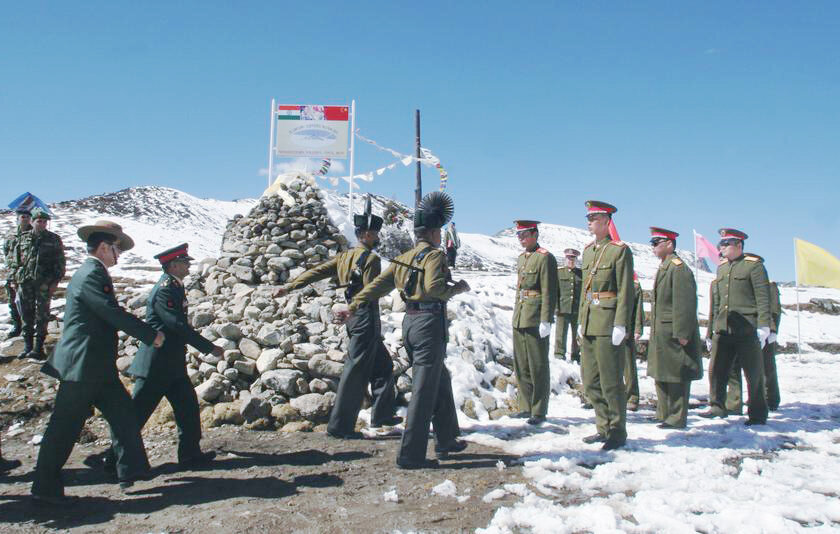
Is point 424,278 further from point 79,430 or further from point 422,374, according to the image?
point 79,430

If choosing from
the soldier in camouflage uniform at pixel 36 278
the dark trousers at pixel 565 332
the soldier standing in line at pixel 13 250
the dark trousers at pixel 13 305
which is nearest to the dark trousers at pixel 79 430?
the soldier in camouflage uniform at pixel 36 278

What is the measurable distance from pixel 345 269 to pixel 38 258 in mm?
5195

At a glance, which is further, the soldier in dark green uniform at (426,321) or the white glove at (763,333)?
the white glove at (763,333)

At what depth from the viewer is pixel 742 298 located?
695cm

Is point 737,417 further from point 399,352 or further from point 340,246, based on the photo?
point 340,246

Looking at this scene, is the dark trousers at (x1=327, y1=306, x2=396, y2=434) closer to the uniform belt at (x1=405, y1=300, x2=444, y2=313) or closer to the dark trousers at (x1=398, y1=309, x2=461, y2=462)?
the dark trousers at (x1=398, y1=309, x2=461, y2=462)

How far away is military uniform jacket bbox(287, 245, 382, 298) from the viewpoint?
609 cm

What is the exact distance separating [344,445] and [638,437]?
3018mm

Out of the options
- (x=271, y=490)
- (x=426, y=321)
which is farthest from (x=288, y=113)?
(x=271, y=490)

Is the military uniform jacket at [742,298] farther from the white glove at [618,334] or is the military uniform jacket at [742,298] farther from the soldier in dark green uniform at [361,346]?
the soldier in dark green uniform at [361,346]

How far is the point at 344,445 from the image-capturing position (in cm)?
561

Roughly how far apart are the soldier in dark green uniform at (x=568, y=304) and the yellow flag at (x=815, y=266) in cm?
448

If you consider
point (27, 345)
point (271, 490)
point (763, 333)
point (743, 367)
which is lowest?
point (271, 490)

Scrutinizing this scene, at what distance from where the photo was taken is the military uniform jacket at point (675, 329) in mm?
6348
